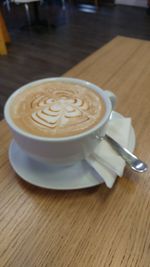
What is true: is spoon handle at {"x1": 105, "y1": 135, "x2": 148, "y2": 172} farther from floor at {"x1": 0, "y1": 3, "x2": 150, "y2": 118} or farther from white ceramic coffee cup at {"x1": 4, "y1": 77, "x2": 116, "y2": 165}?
floor at {"x1": 0, "y1": 3, "x2": 150, "y2": 118}

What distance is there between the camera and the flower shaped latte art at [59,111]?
0.30 meters

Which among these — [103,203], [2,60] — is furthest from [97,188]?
[2,60]

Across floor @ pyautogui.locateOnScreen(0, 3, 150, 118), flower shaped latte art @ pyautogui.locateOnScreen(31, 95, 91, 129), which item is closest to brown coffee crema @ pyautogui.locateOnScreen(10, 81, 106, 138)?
flower shaped latte art @ pyautogui.locateOnScreen(31, 95, 91, 129)

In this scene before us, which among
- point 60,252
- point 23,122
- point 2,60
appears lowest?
point 2,60

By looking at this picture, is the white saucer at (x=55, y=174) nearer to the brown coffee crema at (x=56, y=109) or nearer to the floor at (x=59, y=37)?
the brown coffee crema at (x=56, y=109)

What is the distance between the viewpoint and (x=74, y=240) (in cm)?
28

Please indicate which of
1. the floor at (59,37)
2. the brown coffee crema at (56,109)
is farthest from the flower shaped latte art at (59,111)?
the floor at (59,37)

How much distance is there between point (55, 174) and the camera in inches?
13.1

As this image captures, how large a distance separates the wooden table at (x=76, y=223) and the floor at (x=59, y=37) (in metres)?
1.10

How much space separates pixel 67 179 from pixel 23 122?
0.32 ft

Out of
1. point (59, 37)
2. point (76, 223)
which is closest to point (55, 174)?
point (76, 223)

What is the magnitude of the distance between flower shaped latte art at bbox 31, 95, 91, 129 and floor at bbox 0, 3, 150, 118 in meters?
1.07

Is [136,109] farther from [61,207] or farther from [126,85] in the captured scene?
[61,207]

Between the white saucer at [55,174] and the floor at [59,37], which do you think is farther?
the floor at [59,37]
